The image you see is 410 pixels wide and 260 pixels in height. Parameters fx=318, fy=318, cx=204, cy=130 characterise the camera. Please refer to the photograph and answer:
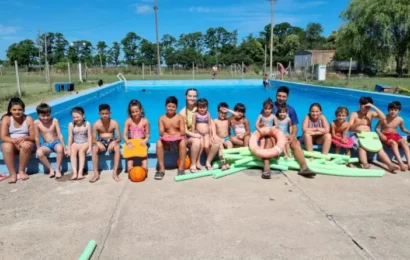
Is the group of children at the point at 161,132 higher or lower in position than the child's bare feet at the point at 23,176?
higher

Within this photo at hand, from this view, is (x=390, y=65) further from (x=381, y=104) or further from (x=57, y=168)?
(x=57, y=168)

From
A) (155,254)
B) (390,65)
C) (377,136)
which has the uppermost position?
(390,65)

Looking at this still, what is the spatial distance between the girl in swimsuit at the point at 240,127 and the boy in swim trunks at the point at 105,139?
1838 millimetres

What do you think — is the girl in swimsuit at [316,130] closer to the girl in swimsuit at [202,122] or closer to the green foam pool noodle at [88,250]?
the girl in swimsuit at [202,122]

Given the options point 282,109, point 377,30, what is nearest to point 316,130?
point 282,109

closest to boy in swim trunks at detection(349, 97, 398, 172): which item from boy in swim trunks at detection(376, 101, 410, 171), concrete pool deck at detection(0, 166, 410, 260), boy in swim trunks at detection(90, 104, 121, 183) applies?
boy in swim trunks at detection(376, 101, 410, 171)

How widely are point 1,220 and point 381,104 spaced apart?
43.5 ft

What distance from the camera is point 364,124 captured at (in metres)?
5.37

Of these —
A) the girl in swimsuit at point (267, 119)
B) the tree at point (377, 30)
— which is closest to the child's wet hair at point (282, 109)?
the girl in swimsuit at point (267, 119)

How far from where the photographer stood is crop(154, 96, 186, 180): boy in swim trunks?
4.71m

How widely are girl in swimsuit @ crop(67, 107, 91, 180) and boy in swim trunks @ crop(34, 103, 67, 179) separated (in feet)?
0.51

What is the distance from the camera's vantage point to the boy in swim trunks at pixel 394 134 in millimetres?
4903

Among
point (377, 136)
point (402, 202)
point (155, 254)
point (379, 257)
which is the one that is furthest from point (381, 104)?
point (155, 254)

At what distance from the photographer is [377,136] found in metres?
5.02
